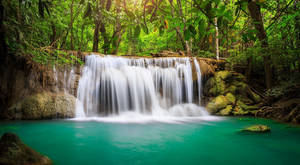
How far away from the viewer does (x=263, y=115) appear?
7770 mm

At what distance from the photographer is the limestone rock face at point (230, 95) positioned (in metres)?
9.08

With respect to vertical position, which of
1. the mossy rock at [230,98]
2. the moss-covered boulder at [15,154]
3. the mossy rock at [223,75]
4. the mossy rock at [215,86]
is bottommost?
the mossy rock at [230,98]

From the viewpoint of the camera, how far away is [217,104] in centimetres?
939

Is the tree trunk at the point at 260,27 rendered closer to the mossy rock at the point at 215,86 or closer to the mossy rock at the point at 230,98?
the mossy rock at the point at 230,98

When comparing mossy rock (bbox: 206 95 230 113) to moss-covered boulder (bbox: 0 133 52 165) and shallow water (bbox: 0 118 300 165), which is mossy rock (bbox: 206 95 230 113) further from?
moss-covered boulder (bbox: 0 133 52 165)

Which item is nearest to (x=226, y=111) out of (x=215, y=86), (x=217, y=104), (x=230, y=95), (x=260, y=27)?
(x=217, y=104)

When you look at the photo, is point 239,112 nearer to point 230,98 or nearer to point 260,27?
point 230,98

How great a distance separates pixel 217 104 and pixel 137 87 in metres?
4.32

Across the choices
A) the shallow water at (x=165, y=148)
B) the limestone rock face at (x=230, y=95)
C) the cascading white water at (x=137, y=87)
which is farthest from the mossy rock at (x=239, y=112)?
the shallow water at (x=165, y=148)

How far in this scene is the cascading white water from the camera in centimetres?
874

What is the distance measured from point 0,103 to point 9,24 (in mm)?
5135

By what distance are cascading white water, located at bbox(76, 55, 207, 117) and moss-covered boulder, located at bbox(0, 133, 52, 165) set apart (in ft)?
18.9

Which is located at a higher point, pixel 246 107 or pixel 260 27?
pixel 260 27

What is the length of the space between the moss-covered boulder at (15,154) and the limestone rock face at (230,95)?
849 centimetres
